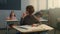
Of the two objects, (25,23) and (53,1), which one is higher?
(53,1)

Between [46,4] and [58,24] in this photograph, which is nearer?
[58,24]

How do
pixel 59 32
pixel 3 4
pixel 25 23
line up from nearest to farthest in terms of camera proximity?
pixel 25 23
pixel 59 32
pixel 3 4

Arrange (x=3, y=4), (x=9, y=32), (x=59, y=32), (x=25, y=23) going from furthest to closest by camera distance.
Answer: (x=3, y=4)
(x=9, y=32)
(x=59, y=32)
(x=25, y=23)

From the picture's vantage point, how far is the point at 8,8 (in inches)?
269

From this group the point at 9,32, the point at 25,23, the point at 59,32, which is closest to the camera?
the point at 25,23

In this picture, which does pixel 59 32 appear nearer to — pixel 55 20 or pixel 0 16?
pixel 55 20

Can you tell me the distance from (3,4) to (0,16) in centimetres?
59

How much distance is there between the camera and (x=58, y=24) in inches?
177

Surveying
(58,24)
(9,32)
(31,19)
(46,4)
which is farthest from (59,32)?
(46,4)

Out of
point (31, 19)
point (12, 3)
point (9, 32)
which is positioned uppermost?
point (12, 3)

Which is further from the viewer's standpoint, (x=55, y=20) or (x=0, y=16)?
(x=0, y=16)

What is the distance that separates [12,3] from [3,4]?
429mm

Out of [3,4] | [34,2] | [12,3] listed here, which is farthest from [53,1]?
[3,4]

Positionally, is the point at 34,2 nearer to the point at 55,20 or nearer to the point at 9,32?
the point at 9,32
